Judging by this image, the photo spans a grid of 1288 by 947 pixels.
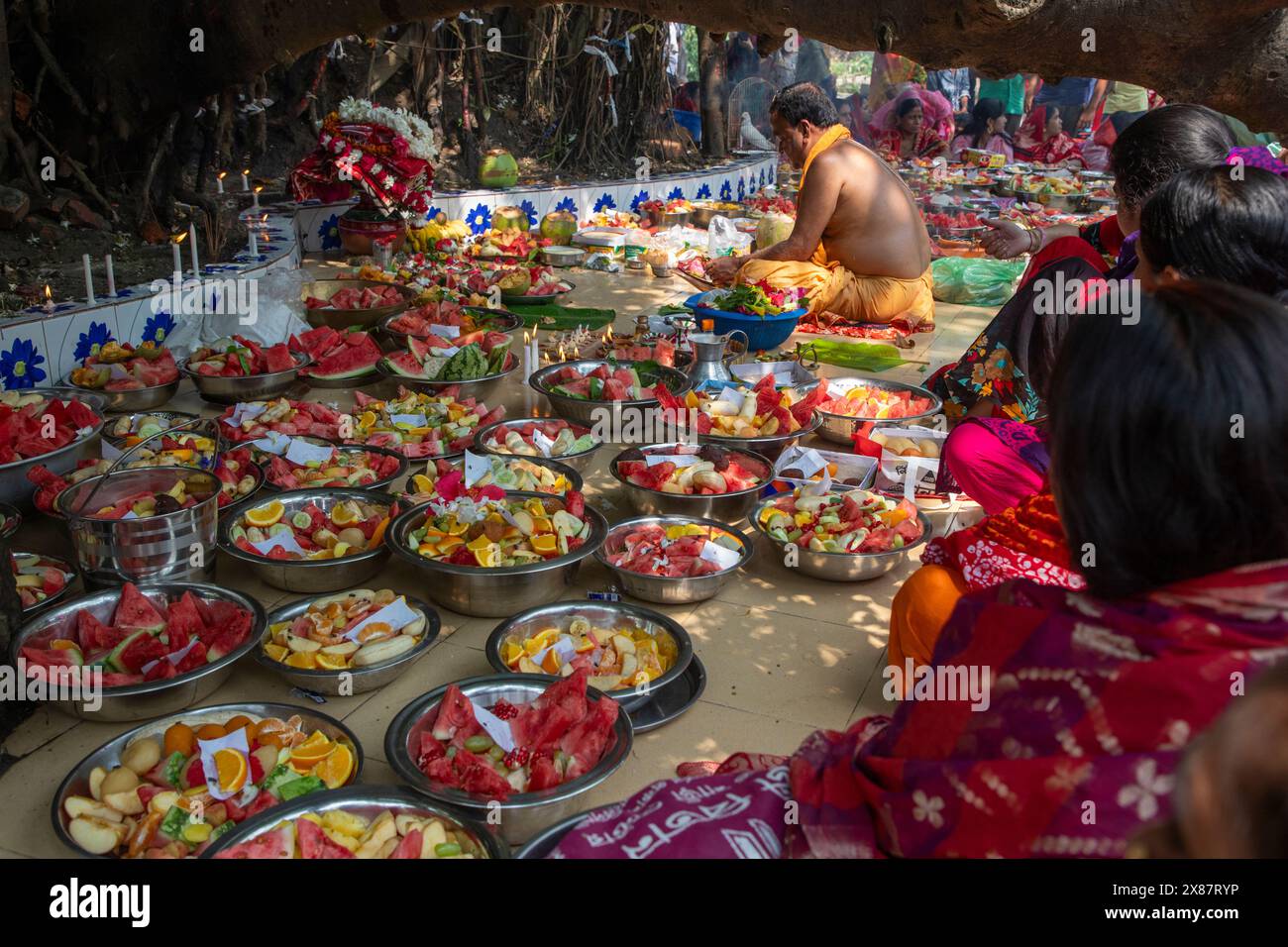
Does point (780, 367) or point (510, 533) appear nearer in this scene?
point (510, 533)

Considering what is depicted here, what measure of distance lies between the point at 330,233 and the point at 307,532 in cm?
549

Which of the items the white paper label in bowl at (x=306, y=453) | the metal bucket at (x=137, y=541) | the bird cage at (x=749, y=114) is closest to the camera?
the metal bucket at (x=137, y=541)

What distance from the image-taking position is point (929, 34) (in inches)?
160

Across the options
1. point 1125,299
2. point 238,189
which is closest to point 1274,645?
point 1125,299

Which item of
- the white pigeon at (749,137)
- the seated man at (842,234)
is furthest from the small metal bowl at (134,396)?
the white pigeon at (749,137)

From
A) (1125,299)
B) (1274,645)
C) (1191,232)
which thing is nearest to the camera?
(1274,645)

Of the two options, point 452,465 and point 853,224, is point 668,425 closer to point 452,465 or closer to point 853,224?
point 452,465

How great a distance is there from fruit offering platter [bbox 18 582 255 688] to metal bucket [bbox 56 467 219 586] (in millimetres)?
258

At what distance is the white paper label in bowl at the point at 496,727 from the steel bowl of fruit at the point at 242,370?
123 inches

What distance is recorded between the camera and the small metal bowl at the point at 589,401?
4812 mm

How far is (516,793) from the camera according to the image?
2373 millimetres

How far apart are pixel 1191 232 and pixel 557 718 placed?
192 centimetres

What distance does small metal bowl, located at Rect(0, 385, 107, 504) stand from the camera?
381 centimetres

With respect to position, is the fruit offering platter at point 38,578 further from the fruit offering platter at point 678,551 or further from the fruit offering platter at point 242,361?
the fruit offering platter at point 242,361
